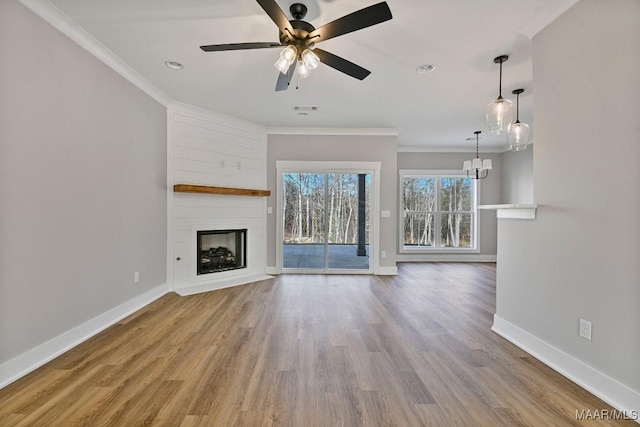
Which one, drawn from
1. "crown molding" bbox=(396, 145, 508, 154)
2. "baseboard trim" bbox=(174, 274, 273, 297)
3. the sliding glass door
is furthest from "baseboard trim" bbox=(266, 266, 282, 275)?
"crown molding" bbox=(396, 145, 508, 154)

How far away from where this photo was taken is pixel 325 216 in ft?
17.6

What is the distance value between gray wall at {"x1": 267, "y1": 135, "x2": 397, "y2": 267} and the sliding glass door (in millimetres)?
261

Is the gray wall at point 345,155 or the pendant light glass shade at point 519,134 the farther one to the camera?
the gray wall at point 345,155

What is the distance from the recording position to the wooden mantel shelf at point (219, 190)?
4039 mm

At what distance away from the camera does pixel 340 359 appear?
223 centimetres

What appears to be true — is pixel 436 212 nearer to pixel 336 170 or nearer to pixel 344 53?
pixel 336 170

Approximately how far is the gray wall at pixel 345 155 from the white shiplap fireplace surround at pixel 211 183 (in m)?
0.15

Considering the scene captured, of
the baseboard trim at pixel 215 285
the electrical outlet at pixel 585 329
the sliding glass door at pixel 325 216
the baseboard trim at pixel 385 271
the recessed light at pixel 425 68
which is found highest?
the recessed light at pixel 425 68

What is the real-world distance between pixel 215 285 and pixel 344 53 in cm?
357

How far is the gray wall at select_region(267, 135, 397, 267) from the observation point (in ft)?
17.2

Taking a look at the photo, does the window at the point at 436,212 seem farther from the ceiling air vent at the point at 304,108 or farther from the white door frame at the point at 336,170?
the ceiling air vent at the point at 304,108

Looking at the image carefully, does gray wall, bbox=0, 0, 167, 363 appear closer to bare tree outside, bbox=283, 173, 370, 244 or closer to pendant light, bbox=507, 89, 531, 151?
bare tree outside, bbox=283, 173, 370, 244

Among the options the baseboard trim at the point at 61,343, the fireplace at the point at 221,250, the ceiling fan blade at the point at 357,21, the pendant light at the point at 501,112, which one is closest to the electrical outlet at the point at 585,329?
the pendant light at the point at 501,112

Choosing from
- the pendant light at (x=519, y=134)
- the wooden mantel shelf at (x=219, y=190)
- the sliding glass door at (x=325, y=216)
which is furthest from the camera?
the sliding glass door at (x=325, y=216)
